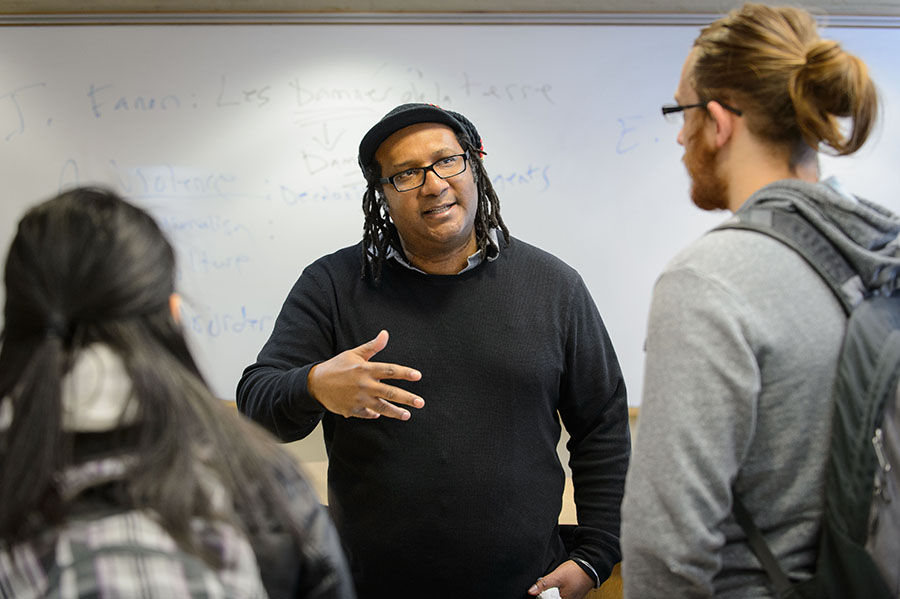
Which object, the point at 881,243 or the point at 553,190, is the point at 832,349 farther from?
the point at 553,190

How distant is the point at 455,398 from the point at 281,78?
1.51m

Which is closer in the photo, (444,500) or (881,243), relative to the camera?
(881,243)

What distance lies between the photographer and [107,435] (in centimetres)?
63

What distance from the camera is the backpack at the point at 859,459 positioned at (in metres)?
0.77

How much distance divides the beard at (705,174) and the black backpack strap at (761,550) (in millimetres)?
419

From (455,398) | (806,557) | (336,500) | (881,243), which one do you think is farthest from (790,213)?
(336,500)

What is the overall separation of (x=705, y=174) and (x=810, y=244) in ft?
0.69

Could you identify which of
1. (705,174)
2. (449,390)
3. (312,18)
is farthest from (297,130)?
(705,174)

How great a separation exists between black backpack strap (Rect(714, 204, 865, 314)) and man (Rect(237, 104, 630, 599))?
62 centimetres

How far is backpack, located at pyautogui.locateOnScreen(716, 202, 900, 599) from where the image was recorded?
2.54 feet

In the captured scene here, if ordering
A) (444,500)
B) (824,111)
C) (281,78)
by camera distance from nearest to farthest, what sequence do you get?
(824,111)
(444,500)
(281,78)

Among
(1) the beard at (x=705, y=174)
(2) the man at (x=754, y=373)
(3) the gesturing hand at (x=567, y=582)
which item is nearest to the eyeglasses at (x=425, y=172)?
(1) the beard at (x=705, y=174)

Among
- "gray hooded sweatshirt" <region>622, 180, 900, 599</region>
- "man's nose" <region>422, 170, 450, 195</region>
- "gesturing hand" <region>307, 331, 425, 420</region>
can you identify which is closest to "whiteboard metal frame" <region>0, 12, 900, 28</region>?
"man's nose" <region>422, 170, 450, 195</region>

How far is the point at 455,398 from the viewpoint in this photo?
1.38 meters
